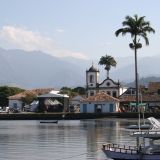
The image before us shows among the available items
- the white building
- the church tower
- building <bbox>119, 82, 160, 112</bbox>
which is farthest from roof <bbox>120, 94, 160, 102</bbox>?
the church tower

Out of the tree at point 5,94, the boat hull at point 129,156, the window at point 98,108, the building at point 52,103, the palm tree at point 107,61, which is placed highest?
the palm tree at point 107,61

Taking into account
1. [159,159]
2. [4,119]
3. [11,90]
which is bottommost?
[159,159]

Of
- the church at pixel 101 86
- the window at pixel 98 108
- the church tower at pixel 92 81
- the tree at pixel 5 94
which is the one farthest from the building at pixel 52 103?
the tree at pixel 5 94

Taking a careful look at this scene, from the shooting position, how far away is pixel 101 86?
548 feet

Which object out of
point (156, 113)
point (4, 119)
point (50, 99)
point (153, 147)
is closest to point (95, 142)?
point (153, 147)

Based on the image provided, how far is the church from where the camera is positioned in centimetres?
16288

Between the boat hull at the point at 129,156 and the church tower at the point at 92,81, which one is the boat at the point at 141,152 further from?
the church tower at the point at 92,81

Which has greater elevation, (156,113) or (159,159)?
(156,113)

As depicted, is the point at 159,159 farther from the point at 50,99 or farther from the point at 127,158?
Answer: the point at 50,99

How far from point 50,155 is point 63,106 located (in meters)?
98.1

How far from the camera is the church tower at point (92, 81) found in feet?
554

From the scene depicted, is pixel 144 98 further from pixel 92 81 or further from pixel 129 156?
pixel 129 156

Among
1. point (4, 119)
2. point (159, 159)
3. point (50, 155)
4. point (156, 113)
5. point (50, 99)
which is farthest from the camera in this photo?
point (50, 99)

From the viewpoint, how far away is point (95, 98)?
136m
